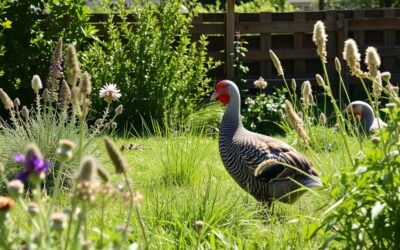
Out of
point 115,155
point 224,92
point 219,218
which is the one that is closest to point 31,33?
point 224,92

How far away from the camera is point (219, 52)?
11047 mm

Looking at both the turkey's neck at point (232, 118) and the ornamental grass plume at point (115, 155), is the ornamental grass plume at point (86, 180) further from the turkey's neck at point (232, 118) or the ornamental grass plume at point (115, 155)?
the turkey's neck at point (232, 118)

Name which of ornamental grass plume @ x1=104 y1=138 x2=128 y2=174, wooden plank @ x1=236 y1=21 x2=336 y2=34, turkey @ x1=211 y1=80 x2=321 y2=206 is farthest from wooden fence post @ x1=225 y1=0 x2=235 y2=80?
ornamental grass plume @ x1=104 y1=138 x2=128 y2=174

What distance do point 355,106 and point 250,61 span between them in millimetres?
3659

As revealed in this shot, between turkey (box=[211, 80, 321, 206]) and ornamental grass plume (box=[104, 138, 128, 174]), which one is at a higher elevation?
ornamental grass plume (box=[104, 138, 128, 174])

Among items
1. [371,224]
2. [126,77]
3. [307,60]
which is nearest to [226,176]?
[126,77]

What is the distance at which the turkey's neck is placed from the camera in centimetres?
539

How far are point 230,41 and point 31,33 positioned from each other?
3048mm

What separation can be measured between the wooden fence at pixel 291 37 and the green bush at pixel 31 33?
1.45 m

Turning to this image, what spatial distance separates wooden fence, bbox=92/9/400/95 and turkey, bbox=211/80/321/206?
5.53m

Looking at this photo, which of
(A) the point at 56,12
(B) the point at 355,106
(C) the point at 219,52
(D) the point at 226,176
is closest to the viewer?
(D) the point at 226,176

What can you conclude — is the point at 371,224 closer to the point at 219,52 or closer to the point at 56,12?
the point at 56,12

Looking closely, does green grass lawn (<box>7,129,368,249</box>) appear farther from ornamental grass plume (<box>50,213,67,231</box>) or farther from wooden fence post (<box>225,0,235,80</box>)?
wooden fence post (<box>225,0,235,80</box>)

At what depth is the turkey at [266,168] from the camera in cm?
503
